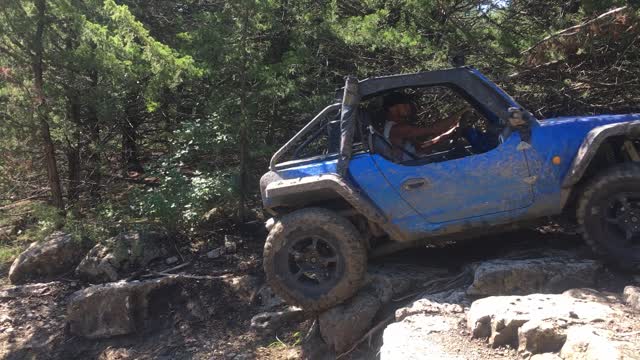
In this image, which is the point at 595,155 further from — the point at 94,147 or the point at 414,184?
the point at 94,147

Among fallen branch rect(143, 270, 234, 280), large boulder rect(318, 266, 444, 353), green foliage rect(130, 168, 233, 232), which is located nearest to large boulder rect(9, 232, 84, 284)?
green foliage rect(130, 168, 233, 232)

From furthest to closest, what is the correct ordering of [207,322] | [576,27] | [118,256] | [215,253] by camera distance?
[215,253], [118,256], [576,27], [207,322]

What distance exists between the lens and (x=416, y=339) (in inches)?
153

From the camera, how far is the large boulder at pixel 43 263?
23.4 ft

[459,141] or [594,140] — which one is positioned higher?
[459,141]

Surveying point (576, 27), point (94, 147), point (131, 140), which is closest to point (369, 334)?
point (576, 27)

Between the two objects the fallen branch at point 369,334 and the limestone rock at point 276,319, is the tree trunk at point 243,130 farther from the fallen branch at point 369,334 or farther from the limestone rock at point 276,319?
the fallen branch at point 369,334

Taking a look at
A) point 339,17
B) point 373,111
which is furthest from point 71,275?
point 339,17

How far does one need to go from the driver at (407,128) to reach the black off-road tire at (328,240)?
39.6 inches

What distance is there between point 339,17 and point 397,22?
1259 millimetres

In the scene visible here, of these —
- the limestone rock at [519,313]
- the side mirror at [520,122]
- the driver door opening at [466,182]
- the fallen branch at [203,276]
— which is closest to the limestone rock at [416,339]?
the limestone rock at [519,313]

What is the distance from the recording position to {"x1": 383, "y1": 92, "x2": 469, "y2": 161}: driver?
5.28m

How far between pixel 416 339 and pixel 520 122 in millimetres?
2026

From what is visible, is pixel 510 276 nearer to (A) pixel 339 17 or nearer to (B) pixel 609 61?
(B) pixel 609 61
